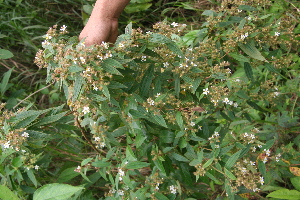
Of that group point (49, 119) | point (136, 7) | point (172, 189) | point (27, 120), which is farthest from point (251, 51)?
point (136, 7)

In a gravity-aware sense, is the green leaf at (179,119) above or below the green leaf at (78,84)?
below

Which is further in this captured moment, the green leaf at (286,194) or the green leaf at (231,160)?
the green leaf at (286,194)

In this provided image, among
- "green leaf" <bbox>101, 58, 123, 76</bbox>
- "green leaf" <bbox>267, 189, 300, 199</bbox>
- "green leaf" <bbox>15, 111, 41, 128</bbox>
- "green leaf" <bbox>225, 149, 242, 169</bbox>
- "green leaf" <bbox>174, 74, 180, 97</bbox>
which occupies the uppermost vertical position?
"green leaf" <bbox>101, 58, 123, 76</bbox>

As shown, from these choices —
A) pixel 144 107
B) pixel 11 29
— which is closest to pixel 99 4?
pixel 144 107

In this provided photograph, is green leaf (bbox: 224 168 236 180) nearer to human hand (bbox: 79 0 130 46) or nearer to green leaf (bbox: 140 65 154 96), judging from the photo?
green leaf (bbox: 140 65 154 96)

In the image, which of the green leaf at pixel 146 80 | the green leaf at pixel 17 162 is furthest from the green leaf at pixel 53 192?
the green leaf at pixel 146 80

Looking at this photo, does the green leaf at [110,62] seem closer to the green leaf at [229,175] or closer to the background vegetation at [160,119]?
the background vegetation at [160,119]

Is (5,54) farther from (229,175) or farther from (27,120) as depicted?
(229,175)

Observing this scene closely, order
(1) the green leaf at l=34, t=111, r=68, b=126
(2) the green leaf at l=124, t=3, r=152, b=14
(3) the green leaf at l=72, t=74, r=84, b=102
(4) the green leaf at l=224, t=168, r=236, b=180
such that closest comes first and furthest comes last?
(3) the green leaf at l=72, t=74, r=84, b=102 < (4) the green leaf at l=224, t=168, r=236, b=180 < (1) the green leaf at l=34, t=111, r=68, b=126 < (2) the green leaf at l=124, t=3, r=152, b=14

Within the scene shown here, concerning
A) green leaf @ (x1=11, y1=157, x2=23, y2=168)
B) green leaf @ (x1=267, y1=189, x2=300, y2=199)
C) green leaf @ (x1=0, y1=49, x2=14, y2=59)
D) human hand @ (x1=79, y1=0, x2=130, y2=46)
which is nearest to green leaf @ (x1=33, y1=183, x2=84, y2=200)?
green leaf @ (x1=11, y1=157, x2=23, y2=168)

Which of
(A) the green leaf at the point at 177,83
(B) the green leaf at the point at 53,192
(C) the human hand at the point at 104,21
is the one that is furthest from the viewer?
(C) the human hand at the point at 104,21

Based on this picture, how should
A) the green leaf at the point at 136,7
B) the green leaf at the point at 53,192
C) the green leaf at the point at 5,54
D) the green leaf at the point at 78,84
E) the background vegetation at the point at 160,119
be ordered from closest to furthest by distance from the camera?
the green leaf at the point at 53,192, the green leaf at the point at 78,84, the background vegetation at the point at 160,119, the green leaf at the point at 5,54, the green leaf at the point at 136,7
